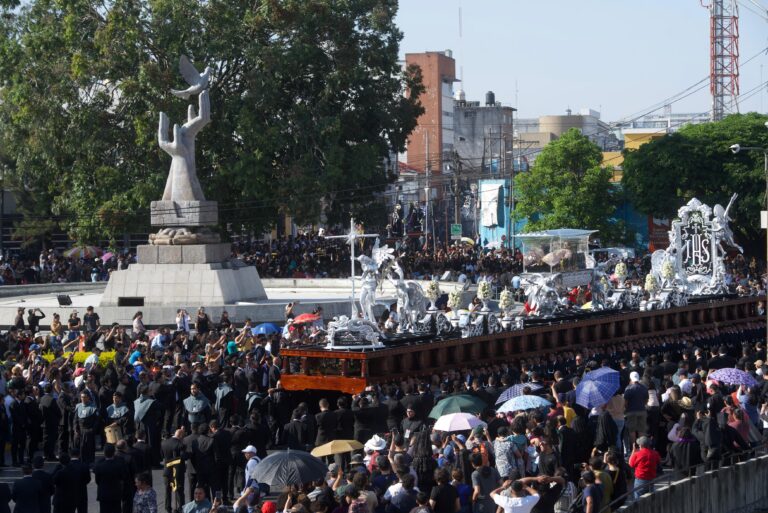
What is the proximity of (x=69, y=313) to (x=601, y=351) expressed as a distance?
1382cm

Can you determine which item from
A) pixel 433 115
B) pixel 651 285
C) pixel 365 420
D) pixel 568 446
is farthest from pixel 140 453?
pixel 433 115

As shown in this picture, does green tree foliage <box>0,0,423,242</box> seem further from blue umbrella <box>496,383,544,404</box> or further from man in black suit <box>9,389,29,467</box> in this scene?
blue umbrella <box>496,383,544,404</box>

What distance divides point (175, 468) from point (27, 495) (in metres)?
2.25

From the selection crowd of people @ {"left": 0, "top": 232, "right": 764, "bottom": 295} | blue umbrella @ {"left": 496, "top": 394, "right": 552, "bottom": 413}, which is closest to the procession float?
blue umbrella @ {"left": 496, "top": 394, "right": 552, "bottom": 413}

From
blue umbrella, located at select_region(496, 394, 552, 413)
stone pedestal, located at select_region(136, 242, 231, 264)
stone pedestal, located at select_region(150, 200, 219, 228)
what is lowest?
blue umbrella, located at select_region(496, 394, 552, 413)

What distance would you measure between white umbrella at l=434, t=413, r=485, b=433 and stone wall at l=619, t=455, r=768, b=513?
219 cm

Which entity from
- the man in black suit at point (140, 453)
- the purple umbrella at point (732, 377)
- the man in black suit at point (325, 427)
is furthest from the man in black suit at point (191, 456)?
the purple umbrella at point (732, 377)

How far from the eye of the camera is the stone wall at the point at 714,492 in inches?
598

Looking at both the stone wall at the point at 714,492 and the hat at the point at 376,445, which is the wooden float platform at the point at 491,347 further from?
the hat at the point at 376,445

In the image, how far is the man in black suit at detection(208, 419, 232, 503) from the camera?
52.9 feet

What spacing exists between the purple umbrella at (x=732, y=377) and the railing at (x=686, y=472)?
38.7 inches

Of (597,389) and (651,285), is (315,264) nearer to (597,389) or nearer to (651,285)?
(651,285)

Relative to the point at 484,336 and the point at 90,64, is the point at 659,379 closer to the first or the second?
the point at 484,336

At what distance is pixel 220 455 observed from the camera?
53.0 ft
